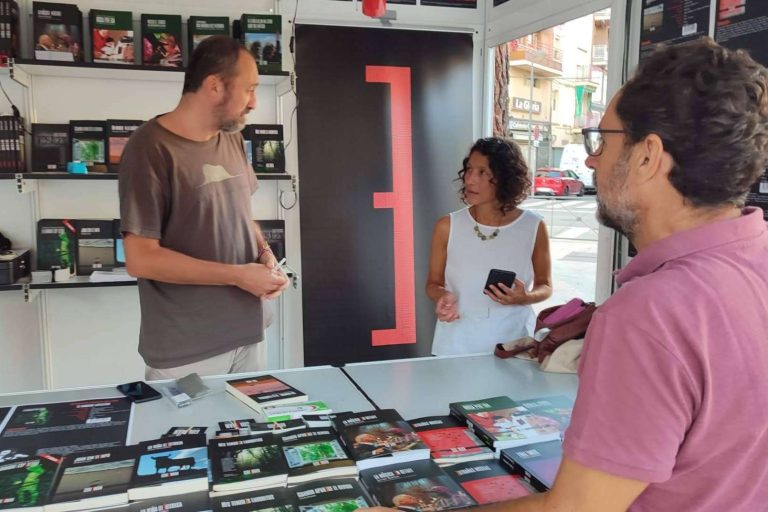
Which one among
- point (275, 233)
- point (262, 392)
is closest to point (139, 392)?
point (262, 392)

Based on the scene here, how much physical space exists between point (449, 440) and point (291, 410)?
41 cm

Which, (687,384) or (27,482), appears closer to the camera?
(687,384)

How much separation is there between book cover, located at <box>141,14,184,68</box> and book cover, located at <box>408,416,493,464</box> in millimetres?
2259

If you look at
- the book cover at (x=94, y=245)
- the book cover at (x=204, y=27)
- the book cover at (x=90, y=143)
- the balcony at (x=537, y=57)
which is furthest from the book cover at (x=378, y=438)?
the balcony at (x=537, y=57)

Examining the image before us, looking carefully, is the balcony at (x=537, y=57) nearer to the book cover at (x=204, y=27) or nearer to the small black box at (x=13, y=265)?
the book cover at (x=204, y=27)

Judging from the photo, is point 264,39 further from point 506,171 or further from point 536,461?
point 536,461

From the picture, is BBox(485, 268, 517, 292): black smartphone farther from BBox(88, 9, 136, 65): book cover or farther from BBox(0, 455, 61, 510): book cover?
BBox(88, 9, 136, 65): book cover

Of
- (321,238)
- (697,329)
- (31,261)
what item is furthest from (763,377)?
(31,261)

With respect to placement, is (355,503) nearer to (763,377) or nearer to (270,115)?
(763,377)

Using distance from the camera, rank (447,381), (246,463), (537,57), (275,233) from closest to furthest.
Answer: (246,463) < (447,381) < (275,233) < (537,57)

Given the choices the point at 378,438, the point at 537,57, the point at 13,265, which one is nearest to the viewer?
the point at 378,438

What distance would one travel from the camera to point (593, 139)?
3.14 feet

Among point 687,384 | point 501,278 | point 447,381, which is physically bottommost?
point 447,381

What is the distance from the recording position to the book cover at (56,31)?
2738mm
